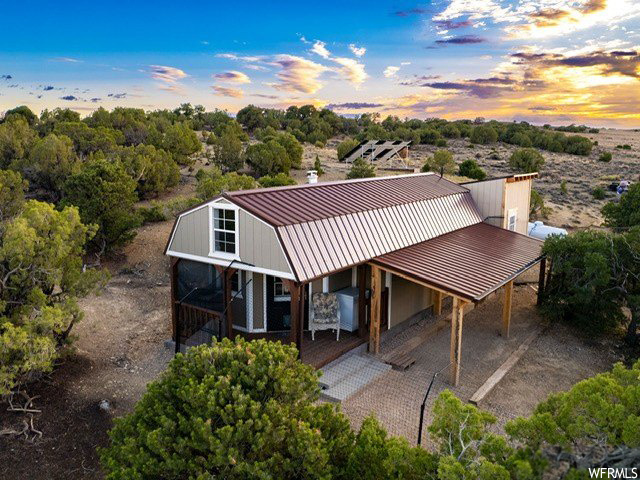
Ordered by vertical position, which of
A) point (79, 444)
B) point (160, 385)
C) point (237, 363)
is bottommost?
point (79, 444)

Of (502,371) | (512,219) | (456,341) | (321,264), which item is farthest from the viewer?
(512,219)

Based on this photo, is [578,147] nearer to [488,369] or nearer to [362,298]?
[488,369]

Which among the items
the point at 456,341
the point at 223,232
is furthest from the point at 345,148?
the point at 456,341

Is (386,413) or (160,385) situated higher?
(160,385)

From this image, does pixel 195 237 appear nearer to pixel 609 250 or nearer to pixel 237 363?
pixel 237 363

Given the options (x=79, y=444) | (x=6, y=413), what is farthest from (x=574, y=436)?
(x=6, y=413)

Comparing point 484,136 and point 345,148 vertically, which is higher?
point 484,136

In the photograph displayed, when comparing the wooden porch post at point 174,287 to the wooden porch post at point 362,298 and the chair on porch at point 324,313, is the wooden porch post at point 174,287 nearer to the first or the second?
the chair on porch at point 324,313

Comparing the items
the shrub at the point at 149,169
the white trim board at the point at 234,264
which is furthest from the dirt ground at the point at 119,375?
the shrub at the point at 149,169
